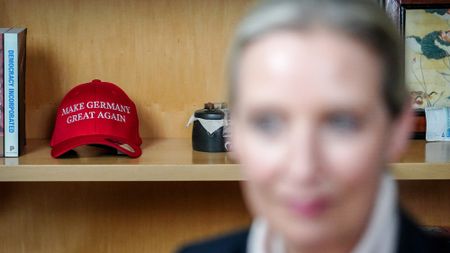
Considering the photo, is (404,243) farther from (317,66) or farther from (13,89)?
(13,89)

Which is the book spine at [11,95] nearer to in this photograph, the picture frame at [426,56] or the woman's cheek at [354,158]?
the picture frame at [426,56]

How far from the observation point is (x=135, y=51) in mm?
1506

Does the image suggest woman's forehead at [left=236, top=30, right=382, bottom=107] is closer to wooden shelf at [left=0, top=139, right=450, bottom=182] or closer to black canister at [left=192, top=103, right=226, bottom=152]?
wooden shelf at [left=0, top=139, right=450, bottom=182]

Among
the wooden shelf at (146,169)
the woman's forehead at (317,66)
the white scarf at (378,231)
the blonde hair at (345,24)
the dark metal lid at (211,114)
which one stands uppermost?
the blonde hair at (345,24)

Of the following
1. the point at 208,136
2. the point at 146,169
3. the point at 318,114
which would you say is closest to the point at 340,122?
the point at 318,114

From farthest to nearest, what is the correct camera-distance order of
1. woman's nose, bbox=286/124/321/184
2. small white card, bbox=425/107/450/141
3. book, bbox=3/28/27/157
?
small white card, bbox=425/107/450/141 < book, bbox=3/28/27/157 < woman's nose, bbox=286/124/321/184

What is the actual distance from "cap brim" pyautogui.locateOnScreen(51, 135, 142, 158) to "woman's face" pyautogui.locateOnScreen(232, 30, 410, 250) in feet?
2.81

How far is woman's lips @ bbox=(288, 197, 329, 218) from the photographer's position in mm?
424

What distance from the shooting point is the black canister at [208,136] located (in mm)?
1333

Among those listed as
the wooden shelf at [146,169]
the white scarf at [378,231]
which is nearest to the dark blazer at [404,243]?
the white scarf at [378,231]

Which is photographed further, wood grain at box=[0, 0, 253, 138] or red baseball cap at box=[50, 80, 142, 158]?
wood grain at box=[0, 0, 253, 138]

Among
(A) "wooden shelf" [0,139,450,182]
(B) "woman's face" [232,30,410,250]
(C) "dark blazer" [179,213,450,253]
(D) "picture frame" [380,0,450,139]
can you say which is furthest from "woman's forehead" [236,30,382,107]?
(D) "picture frame" [380,0,450,139]

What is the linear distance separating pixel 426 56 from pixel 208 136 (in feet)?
1.56

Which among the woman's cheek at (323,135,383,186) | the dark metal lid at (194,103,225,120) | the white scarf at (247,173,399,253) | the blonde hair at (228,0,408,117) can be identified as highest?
the blonde hair at (228,0,408,117)
